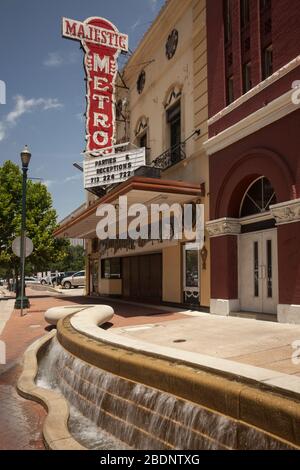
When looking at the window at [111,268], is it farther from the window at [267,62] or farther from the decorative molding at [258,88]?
the window at [267,62]

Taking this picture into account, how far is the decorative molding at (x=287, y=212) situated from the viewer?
33.2 feet

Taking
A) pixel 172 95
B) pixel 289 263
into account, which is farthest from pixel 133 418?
pixel 172 95

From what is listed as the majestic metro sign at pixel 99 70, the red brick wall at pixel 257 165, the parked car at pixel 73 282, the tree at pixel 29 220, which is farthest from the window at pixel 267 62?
the parked car at pixel 73 282

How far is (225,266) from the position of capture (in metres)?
13.0

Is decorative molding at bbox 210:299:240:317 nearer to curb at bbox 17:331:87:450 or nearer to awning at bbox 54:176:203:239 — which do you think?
awning at bbox 54:176:203:239

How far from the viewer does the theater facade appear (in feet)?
48.5

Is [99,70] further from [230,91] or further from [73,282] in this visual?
[73,282]

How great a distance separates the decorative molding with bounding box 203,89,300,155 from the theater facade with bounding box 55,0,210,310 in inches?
41.5

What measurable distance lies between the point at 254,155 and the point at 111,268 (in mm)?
14918

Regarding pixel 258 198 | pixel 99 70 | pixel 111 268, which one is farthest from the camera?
pixel 111 268

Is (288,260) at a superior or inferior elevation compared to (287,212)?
inferior

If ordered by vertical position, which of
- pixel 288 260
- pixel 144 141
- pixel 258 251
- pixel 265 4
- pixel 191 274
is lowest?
pixel 191 274

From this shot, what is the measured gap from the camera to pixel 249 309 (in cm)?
1256
